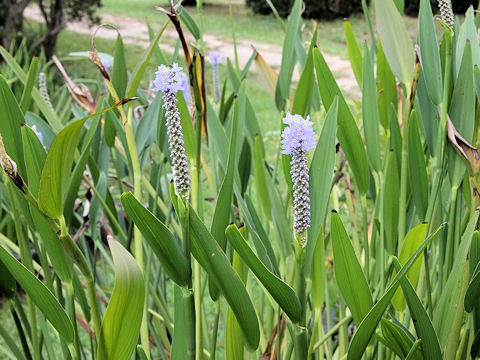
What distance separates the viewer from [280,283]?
0.46m

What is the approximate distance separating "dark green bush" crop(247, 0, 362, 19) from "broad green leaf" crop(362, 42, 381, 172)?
9.11m

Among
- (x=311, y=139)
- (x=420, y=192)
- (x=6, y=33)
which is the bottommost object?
(x=6, y=33)

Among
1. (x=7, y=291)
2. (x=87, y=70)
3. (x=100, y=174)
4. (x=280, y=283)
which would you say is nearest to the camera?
(x=280, y=283)

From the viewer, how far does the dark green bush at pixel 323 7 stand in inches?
378

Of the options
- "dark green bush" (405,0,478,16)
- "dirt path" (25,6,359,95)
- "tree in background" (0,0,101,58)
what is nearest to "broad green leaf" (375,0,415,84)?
"tree in background" (0,0,101,58)

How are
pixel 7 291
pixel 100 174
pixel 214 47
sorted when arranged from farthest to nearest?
pixel 214 47
pixel 100 174
pixel 7 291

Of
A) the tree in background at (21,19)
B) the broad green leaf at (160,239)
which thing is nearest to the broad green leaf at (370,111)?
the broad green leaf at (160,239)

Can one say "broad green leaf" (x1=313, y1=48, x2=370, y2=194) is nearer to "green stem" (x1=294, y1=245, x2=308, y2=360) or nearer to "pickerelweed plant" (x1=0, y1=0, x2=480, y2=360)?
"pickerelweed plant" (x1=0, y1=0, x2=480, y2=360)

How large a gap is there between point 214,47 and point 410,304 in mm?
6876

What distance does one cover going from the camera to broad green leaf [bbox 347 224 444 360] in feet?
1.50

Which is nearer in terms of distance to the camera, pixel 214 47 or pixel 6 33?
pixel 6 33

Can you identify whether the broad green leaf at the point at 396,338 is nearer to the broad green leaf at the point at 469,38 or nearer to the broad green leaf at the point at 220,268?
the broad green leaf at the point at 220,268

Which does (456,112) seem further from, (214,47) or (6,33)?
(214,47)

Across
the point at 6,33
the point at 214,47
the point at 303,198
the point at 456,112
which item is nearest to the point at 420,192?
the point at 456,112
